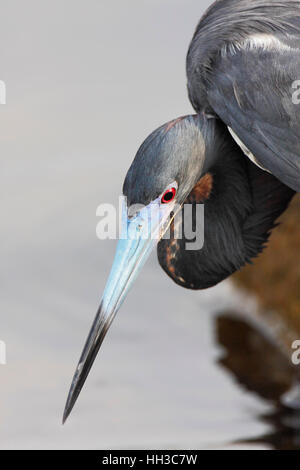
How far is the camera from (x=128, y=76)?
624 centimetres

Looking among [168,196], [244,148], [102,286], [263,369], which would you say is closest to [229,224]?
[244,148]

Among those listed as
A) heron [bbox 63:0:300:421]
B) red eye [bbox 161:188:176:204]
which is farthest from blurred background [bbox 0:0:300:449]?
red eye [bbox 161:188:176:204]

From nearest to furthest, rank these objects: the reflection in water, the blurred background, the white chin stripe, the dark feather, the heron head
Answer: the heron head
the white chin stripe
the dark feather
the reflection in water
the blurred background

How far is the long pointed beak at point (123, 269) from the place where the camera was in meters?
3.37

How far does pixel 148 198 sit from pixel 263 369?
1.85 metres

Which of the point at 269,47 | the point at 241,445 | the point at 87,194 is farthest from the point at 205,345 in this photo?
the point at 269,47

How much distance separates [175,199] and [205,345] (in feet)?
6.14

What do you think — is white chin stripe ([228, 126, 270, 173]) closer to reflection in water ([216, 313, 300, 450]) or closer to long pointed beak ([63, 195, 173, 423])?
long pointed beak ([63, 195, 173, 423])

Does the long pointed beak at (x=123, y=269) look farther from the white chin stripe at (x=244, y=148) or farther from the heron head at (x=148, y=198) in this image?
the white chin stripe at (x=244, y=148)

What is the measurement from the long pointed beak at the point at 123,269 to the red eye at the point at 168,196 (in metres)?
0.02

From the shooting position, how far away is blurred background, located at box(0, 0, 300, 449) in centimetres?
488

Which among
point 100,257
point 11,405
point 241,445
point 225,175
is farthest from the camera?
point 100,257

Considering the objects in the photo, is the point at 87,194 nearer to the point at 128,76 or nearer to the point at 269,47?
the point at 128,76

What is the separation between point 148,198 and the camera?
330cm
